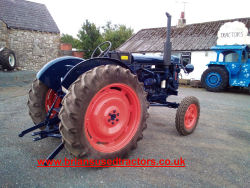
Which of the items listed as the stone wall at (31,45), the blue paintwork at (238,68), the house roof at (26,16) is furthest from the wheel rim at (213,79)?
the house roof at (26,16)

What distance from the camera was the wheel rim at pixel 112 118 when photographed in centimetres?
211

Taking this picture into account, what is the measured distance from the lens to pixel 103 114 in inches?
85.6

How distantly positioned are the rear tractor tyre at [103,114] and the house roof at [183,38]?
1094 cm

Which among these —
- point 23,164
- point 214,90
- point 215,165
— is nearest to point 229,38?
point 214,90

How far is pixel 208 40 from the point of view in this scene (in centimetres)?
1226

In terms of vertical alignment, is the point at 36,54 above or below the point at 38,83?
above

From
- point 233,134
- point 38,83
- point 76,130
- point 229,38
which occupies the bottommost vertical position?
point 233,134

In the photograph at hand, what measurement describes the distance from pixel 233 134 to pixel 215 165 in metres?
1.44

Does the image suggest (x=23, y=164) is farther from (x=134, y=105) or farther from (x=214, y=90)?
(x=214, y=90)

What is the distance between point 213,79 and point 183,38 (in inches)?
218

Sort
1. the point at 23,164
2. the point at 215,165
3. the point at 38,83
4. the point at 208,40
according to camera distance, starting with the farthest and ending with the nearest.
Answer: the point at 208,40, the point at 38,83, the point at 215,165, the point at 23,164

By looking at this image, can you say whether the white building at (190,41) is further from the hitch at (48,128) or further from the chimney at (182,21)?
the hitch at (48,128)

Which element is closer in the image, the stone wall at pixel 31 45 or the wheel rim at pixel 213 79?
the wheel rim at pixel 213 79

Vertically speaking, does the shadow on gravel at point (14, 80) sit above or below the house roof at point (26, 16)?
below
